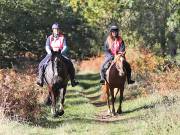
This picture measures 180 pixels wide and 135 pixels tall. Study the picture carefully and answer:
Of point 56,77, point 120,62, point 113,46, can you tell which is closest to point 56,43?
point 56,77

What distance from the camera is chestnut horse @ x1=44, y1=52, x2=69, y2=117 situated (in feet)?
62.7

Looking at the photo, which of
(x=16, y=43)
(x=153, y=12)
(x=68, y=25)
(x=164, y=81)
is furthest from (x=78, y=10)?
(x=164, y=81)

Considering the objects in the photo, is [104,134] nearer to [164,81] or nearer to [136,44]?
[164,81]

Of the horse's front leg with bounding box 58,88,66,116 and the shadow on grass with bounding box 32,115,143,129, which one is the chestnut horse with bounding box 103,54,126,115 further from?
the horse's front leg with bounding box 58,88,66,116

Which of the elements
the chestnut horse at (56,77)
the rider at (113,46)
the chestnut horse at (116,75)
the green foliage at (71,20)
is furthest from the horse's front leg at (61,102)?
the green foliage at (71,20)

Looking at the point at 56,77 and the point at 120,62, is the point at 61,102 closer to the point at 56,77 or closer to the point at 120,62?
the point at 56,77

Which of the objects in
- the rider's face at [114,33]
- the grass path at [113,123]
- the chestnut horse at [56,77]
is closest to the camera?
the grass path at [113,123]

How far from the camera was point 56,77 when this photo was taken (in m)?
19.2

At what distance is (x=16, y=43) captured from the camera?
3155 centimetres

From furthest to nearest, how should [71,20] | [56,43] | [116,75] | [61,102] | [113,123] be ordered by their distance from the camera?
[71,20]
[116,75]
[56,43]
[61,102]
[113,123]

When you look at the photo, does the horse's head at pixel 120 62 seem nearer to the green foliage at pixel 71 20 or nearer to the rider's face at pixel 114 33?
the rider's face at pixel 114 33

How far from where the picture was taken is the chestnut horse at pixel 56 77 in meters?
19.1

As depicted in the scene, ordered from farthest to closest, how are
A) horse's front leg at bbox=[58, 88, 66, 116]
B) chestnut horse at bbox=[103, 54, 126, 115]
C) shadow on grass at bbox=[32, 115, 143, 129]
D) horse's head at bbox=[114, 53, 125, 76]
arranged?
chestnut horse at bbox=[103, 54, 126, 115] < horse's head at bbox=[114, 53, 125, 76] < horse's front leg at bbox=[58, 88, 66, 116] < shadow on grass at bbox=[32, 115, 143, 129]

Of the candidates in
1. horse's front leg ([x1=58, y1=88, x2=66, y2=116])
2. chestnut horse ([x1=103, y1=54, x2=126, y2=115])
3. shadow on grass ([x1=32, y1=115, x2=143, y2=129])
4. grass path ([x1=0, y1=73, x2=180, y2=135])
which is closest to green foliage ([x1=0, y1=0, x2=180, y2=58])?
chestnut horse ([x1=103, y1=54, x2=126, y2=115])
